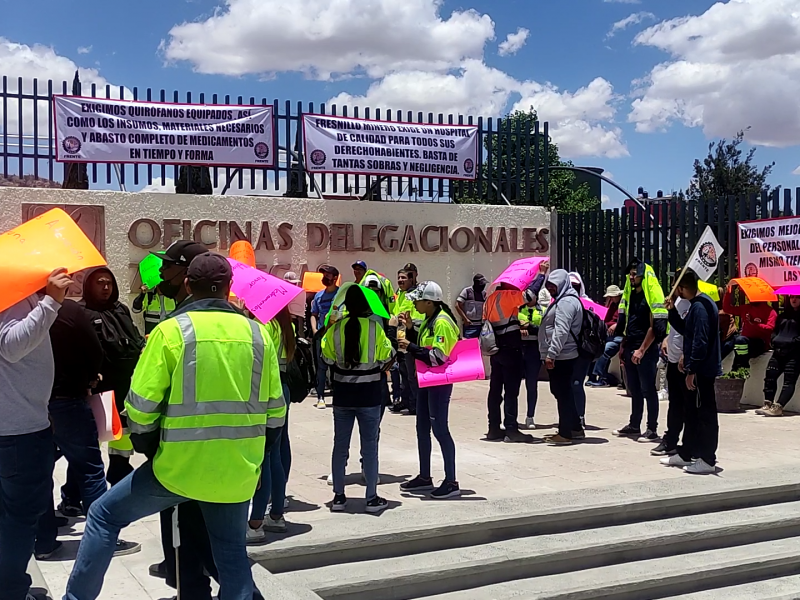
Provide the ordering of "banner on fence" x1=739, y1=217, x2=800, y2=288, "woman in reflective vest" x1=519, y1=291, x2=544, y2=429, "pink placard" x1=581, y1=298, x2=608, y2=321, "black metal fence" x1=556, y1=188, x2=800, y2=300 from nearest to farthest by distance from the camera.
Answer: "woman in reflective vest" x1=519, y1=291, x2=544, y2=429
"pink placard" x1=581, y1=298, x2=608, y2=321
"banner on fence" x1=739, y1=217, x2=800, y2=288
"black metal fence" x1=556, y1=188, x2=800, y2=300

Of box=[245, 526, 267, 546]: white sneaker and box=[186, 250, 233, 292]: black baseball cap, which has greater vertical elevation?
box=[186, 250, 233, 292]: black baseball cap

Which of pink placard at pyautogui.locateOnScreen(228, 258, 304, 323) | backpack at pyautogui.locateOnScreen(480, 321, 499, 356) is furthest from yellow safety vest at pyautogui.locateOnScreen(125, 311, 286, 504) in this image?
backpack at pyautogui.locateOnScreen(480, 321, 499, 356)

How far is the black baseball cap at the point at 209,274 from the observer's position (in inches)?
146

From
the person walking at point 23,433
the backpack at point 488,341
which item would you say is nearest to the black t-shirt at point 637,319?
the backpack at point 488,341

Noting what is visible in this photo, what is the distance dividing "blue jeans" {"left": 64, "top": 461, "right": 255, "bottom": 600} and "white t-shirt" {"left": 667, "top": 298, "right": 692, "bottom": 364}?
5.26m

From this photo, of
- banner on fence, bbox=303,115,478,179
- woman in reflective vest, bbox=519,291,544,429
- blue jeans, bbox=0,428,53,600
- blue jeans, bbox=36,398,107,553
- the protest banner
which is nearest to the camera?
blue jeans, bbox=0,428,53,600

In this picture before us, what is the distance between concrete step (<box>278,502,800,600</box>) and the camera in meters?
5.14

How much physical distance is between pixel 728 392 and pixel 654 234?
3403 mm

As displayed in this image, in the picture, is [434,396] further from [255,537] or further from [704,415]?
[704,415]

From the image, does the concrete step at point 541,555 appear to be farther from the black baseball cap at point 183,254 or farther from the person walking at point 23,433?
the black baseball cap at point 183,254

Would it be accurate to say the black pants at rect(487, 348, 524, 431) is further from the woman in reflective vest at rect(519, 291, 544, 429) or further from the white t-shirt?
the white t-shirt

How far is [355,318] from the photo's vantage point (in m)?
5.99

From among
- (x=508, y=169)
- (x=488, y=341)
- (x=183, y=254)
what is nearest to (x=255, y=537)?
(x=183, y=254)

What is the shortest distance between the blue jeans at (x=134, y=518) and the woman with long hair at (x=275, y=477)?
1.46 m
